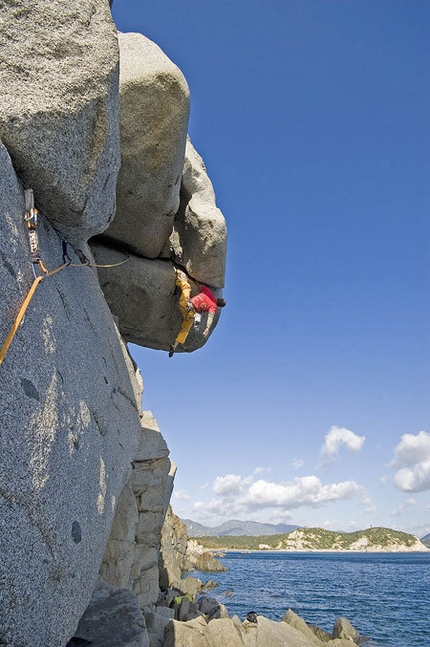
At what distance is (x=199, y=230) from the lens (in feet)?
39.3

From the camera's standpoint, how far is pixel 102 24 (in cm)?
561

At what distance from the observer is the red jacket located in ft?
41.0

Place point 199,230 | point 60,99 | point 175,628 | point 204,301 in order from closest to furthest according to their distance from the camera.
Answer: point 60,99
point 199,230
point 204,301
point 175,628

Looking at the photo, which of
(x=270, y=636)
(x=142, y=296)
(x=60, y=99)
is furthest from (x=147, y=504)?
(x=60, y=99)

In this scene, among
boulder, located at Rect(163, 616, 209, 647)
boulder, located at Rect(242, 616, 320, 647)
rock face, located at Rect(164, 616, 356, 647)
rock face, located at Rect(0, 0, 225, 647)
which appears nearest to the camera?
rock face, located at Rect(0, 0, 225, 647)

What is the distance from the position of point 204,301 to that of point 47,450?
8.40 metres

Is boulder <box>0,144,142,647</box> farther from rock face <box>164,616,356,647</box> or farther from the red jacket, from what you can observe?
rock face <box>164,616,356,647</box>

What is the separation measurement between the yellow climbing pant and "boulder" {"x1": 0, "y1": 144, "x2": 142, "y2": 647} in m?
5.57

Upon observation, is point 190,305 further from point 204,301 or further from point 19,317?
point 19,317

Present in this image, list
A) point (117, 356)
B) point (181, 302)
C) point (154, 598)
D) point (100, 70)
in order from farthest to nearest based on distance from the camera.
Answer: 1. point (154, 598)
2. point (181, 302)
3. point (117, 356)
4. point (100, 70)

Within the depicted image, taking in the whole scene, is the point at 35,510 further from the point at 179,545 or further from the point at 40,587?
the point at 179,545

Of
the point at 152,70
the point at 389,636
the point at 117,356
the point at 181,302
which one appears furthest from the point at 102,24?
the point at 389,636

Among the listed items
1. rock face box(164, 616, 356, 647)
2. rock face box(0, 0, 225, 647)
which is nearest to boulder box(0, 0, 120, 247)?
rock face box(0, 0, 225, 647)

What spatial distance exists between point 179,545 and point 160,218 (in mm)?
47993
